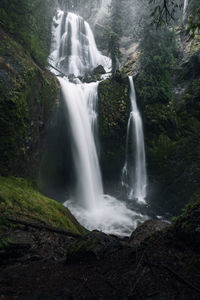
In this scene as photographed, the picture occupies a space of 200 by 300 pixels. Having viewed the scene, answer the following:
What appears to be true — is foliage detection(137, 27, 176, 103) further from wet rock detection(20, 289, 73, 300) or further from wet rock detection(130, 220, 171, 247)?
wet rock detection(20, 289, 73, 300)

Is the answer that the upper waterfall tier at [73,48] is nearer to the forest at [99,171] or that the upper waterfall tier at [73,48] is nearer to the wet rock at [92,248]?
the forest at [99,171]

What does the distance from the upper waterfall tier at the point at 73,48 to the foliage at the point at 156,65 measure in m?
12.6

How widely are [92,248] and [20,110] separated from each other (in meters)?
6.62

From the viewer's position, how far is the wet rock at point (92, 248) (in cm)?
300

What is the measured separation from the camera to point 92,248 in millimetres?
3064

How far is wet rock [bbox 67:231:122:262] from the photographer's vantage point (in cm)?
300

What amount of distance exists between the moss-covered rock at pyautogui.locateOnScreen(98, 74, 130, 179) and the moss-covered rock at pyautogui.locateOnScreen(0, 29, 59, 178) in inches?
195

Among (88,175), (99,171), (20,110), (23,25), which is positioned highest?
(23,25)

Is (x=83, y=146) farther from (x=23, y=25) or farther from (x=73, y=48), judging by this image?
(x=73, y=48)

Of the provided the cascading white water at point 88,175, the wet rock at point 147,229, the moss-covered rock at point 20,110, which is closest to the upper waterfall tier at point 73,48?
the cascading white water at point 88,175

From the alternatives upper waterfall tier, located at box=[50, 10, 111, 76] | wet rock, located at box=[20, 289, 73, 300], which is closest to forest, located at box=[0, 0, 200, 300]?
wet rock, located at box=[20, 289, 73, 300]

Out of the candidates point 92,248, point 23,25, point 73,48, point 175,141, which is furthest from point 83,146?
point 73,48

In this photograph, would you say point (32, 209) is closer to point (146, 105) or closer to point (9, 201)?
point (9, 201)

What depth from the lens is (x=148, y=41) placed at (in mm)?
16594
